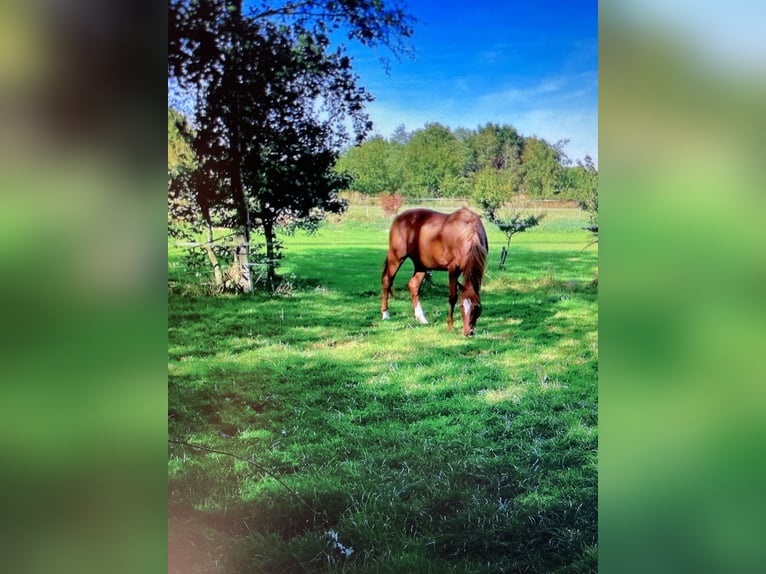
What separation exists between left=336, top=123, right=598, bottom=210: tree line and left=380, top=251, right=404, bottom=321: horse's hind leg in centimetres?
38

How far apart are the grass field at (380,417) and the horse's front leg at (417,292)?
46mm

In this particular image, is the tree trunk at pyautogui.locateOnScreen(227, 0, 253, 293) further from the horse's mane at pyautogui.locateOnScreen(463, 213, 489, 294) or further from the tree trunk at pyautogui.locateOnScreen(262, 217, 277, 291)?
the horse's mane at pyautogui.locateOnScreen(463, 213, 489, 294)

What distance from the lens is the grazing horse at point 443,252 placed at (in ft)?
10.3

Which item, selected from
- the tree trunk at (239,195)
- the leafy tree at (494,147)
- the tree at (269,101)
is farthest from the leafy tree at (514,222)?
the tree trunk at (239,195)

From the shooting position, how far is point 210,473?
3.01m

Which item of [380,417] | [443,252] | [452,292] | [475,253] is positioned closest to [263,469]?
[380,417]

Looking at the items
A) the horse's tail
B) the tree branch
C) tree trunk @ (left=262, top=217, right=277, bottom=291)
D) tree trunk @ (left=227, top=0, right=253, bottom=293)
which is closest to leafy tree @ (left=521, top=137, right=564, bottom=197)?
the horse's tail

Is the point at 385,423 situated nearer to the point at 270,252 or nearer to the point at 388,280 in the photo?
the point at 388,280

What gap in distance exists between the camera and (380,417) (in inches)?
120

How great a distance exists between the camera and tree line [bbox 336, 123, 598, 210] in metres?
3.03

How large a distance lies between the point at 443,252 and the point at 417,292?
10.5 inches
